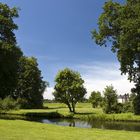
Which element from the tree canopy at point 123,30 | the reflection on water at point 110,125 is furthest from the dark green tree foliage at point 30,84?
the tree canopy at point 123,30

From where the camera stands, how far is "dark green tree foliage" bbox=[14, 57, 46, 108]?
102125mm

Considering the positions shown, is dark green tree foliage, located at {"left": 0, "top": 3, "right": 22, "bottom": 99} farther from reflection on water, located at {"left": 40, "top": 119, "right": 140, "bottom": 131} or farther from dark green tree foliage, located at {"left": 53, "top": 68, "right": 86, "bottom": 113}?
dark green tree foliage, located at {"left": 53, "top": 68, "right": 86, "bottom": 113}

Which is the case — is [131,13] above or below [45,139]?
above

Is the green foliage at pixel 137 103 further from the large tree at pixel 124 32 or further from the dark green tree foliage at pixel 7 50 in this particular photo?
the dark green tree foliage at pixel 7 50

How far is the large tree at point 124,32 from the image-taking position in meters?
42.1

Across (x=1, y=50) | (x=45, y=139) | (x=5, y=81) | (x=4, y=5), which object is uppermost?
(x=4, y=5)

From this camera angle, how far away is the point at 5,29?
49812 millimetres

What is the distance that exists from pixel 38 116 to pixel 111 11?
33888 mm

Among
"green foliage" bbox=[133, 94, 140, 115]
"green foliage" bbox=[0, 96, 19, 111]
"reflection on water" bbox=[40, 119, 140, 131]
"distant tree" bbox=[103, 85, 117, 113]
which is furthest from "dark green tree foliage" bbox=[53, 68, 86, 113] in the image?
"green foliage" bbox=[0, 96, 19, 111]

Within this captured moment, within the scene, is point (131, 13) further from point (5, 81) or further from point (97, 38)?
point (5, 81)

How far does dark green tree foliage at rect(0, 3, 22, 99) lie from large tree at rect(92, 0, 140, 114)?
11.1 m

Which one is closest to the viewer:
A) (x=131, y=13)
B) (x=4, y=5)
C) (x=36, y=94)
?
(x=131, y=13)

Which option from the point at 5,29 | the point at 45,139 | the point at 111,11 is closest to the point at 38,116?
the point at 5,29

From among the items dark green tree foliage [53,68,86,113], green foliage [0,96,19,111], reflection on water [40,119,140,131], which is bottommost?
reflection on water [40,119,140,131]
